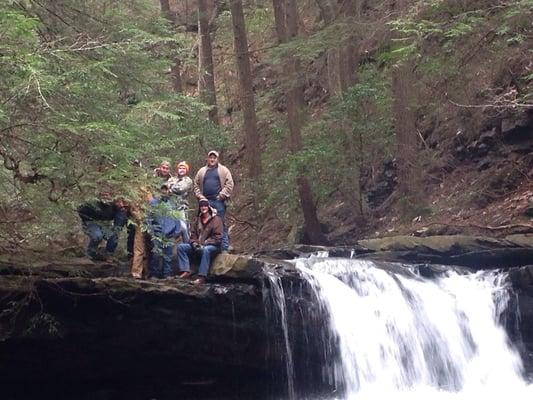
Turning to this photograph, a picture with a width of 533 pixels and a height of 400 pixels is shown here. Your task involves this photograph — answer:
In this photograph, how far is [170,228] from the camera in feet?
35.8

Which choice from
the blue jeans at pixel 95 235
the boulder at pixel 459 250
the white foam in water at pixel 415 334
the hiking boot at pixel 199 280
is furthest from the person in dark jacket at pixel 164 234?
the boulder at pixel 459 250

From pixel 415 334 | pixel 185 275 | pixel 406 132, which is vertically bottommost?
pixel 415 334

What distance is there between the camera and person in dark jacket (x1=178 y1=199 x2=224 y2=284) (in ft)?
35.7

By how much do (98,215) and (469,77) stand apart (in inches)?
381

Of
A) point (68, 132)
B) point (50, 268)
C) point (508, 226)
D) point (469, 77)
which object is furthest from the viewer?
point (469, 77)

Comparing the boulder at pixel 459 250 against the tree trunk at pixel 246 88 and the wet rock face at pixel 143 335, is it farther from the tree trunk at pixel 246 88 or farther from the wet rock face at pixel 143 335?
the tree trunk at pixel 246 88

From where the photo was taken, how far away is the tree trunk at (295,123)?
55.5 ft

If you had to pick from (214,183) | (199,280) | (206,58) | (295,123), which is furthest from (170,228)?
(206,58)

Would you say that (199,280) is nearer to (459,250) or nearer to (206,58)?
(459,250)

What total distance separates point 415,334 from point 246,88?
28.6 feet

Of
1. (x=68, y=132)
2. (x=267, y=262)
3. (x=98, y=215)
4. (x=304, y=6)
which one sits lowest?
(x=267, y=262)

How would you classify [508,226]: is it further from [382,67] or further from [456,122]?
[382,67]

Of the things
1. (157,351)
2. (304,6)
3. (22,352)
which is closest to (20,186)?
(22,352)

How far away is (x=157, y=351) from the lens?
10.9 m
